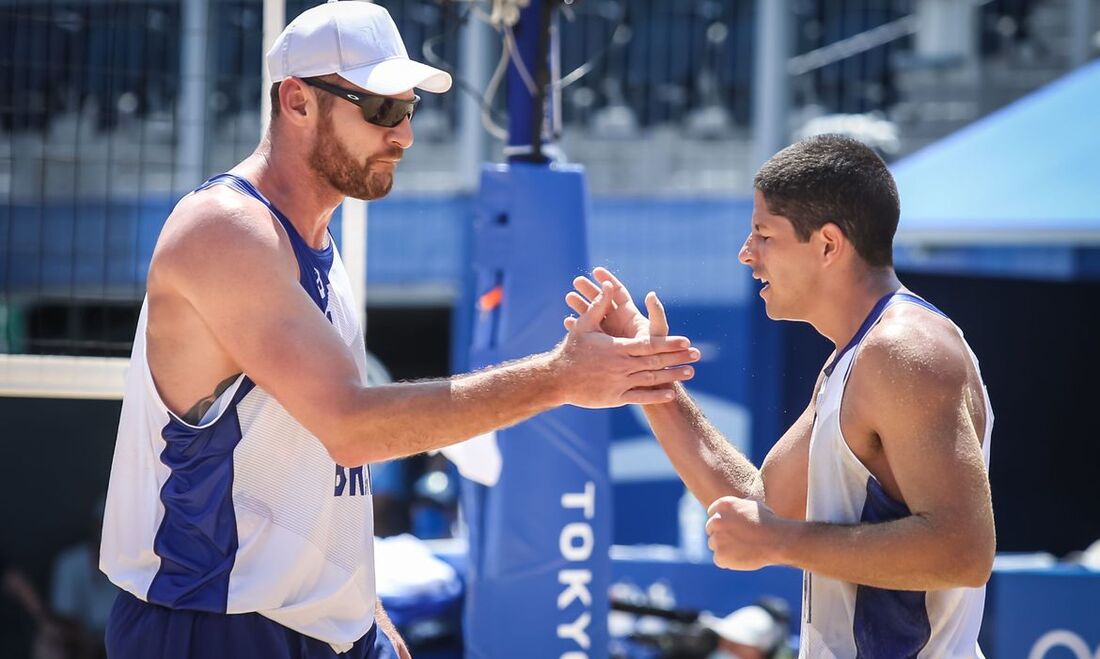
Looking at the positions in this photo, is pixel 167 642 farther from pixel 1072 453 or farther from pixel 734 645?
pixel 1072 453

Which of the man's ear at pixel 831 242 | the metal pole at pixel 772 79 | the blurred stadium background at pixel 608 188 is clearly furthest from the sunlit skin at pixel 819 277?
the metal pole at pixel 772 79

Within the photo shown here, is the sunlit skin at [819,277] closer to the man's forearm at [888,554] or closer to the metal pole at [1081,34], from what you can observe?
the man's forearm at [888,554]

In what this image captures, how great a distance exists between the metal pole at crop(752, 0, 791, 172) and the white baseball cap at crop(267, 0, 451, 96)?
31.2ft

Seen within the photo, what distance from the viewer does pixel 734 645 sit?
505 centimetres

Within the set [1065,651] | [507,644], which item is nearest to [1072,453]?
[1065,651]

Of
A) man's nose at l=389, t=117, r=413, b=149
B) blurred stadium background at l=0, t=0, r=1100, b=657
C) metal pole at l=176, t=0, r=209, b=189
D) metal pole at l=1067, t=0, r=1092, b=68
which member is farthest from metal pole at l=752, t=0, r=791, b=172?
man's nose at l=389, t=117, r=413, b=149

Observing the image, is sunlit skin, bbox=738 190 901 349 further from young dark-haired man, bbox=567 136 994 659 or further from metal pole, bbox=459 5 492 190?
metal pole, bbox=459 5 492 190

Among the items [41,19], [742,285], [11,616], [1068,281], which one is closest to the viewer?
[41,19]

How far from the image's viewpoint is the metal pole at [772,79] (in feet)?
38.5

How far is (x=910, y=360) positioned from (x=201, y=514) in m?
1.22

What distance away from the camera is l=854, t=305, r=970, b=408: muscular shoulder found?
2.07 metres

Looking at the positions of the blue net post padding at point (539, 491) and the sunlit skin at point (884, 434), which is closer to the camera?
the sunlit skin at point (884, 434)

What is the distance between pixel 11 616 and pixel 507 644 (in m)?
2.36

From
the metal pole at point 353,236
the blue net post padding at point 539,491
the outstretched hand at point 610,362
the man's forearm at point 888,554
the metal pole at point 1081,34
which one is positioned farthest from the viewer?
the metal pole at point 1081,34
